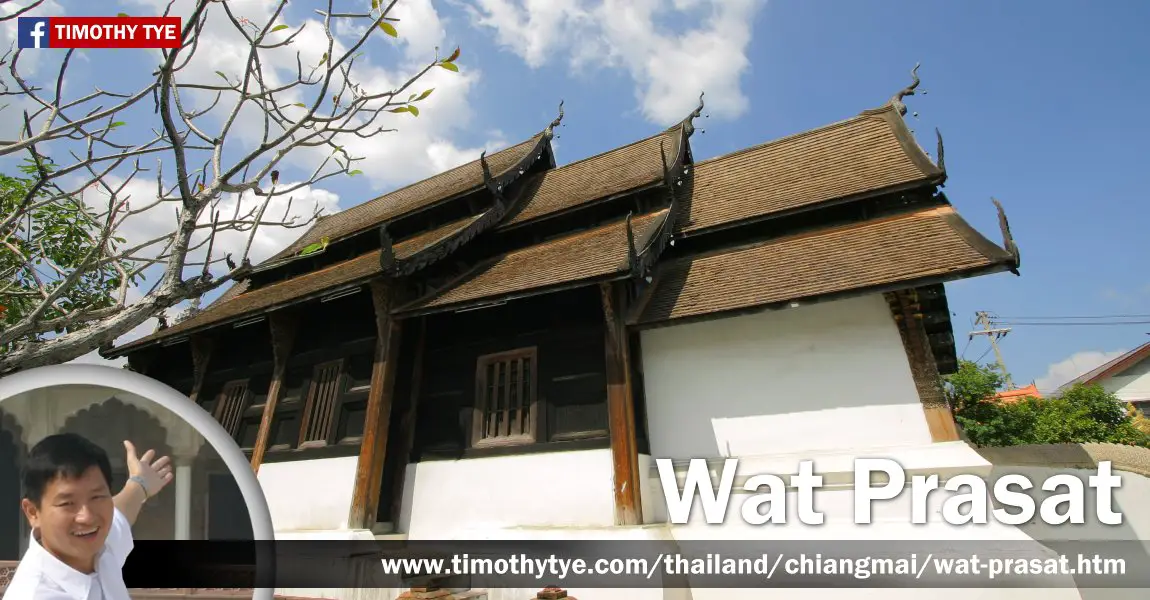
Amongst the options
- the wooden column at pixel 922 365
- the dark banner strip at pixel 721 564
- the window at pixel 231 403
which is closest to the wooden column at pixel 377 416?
the dark banner strip at pixel 721 564

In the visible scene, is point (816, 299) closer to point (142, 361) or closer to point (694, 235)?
point (694, 235)

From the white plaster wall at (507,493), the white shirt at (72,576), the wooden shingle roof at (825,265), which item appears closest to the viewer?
the white shirt at (72,576)

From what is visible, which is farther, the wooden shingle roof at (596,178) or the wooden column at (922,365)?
the wooden shingle roof at (596,178)

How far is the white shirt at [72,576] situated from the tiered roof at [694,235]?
4807mm

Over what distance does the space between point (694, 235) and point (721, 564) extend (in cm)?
409

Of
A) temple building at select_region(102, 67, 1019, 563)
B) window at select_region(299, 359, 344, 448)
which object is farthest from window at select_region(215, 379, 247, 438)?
window at select_region(299, 359, 344, 448)

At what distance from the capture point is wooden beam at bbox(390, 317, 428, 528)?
8.12 meters

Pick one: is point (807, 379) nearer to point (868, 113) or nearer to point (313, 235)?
point (868, 113)

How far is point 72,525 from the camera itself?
1.67m

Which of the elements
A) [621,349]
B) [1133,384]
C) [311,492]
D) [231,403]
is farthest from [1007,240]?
[1133,384]

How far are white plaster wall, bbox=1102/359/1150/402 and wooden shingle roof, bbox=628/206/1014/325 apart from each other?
25020mm

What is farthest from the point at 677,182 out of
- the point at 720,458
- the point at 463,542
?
the point at 463,542

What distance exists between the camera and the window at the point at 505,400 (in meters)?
7.81

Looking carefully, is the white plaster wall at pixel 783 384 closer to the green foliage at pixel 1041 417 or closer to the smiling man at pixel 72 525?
the smiling man at pixel 72 525
